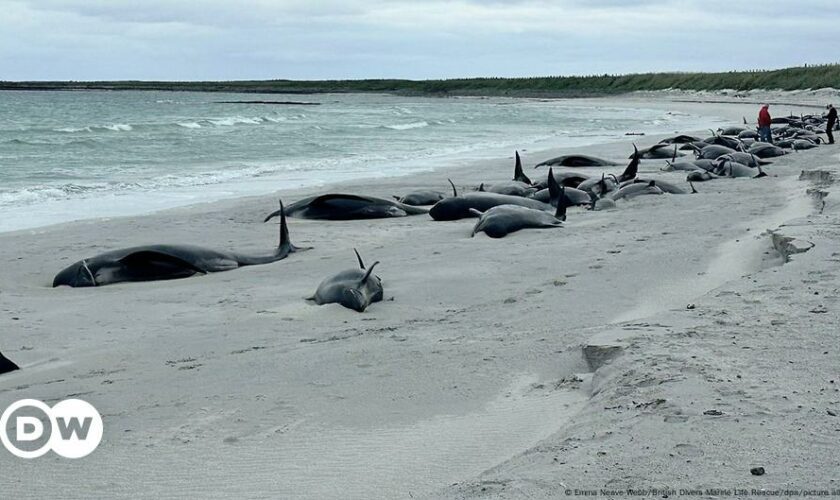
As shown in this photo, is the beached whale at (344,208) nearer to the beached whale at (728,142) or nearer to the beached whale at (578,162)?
the beached whale at (578,162)

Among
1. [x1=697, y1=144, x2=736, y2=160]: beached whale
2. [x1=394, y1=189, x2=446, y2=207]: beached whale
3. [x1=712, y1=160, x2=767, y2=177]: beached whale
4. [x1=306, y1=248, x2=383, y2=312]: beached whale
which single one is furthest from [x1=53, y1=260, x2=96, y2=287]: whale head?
[x1=697, y1=144, x2=736, y2=160]: beached whale

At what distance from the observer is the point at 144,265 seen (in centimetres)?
873

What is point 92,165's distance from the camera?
77.1ft

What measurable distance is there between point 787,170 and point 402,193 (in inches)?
258

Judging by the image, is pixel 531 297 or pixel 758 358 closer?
pixel 758 358

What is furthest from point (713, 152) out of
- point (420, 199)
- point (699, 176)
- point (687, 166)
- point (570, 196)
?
point (420, 199)

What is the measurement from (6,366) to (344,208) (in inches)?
277

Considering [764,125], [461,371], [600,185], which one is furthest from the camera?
[764,125]

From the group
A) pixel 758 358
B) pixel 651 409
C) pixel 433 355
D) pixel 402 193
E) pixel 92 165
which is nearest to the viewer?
pixel 651 409

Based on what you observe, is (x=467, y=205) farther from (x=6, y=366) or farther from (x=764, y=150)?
(x=764, y=150)

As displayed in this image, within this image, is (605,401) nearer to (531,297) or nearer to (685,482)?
(685,482)

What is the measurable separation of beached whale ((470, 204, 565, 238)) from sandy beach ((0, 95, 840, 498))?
0.48 m

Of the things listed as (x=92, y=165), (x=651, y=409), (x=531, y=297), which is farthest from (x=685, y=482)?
(x=92, y=165)

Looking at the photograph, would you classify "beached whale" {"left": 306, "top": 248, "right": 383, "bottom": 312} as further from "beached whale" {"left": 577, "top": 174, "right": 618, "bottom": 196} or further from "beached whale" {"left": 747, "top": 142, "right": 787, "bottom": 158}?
"beached whale" {"left": 747, "top": 142, "right": 787, "bottom": 158}
